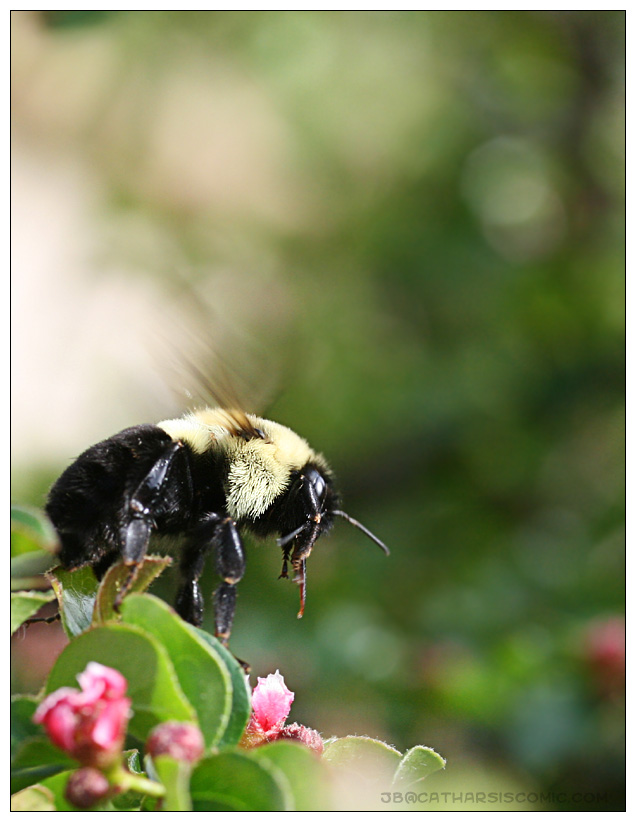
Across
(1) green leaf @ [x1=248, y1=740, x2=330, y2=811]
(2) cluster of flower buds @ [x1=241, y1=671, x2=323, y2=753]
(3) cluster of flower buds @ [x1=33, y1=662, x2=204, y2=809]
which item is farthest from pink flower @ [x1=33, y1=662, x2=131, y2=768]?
(2) cluster of flower buds @ [x1=241, y1=671, x2=323, y2=753]

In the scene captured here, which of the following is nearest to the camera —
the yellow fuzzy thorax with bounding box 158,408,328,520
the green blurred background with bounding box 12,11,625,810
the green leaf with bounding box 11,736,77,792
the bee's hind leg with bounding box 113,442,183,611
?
the green leaf with bounding box 11,736,77,792

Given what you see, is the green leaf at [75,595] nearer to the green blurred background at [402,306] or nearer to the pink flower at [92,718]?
the pink flower at [92,718]

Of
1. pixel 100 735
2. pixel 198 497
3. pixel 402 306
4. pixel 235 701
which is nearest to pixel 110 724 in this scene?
pixel 100 735

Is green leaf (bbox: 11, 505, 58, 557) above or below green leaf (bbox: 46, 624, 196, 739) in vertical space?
above

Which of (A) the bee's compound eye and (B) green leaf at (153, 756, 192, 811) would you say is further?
(A) the bee's compound eye

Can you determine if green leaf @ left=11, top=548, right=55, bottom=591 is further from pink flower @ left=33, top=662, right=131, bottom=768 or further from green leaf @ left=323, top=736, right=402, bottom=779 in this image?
green leaf @ left=323, top=736, right=402, bottom=779

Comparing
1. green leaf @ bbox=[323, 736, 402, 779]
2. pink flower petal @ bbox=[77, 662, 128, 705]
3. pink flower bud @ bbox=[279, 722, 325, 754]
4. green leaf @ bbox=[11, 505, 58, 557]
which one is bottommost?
pink flower bud @ bbox=[279, 722, 325, 754]

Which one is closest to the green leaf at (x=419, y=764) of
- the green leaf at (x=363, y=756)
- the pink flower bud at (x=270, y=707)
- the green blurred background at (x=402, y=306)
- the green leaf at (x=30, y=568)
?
the green leaf at (x=363, y=756)

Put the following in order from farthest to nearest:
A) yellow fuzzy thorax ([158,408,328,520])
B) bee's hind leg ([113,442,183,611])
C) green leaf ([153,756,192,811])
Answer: yellow fuzzy thorax ([158,408,328,520]) → bee's hind leg ([113,442,183,611]) → green leaf ([153,756,192,811])

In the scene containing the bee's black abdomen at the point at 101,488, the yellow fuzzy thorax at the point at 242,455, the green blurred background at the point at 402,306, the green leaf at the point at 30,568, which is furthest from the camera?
the green blurred background at the point at 402,306
